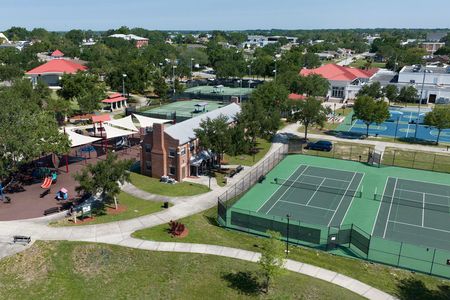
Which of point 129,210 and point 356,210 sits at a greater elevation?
point 129,210

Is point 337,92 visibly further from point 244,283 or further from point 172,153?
point 244,283

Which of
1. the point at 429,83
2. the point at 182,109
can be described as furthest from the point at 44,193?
the point at 429,83

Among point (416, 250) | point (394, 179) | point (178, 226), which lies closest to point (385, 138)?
point (394, 179)

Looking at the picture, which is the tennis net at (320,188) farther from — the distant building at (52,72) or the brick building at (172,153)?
the distant building at (52,72)

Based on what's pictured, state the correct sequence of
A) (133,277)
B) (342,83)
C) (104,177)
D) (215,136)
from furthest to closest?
1. (342,83)
2. (215,136)
3. (104,177)
4. (133,277)

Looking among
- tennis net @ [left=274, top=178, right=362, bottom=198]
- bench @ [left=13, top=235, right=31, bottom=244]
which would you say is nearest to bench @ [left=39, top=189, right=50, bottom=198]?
bench @ [left=13, top=235, right=31, bottom=244]

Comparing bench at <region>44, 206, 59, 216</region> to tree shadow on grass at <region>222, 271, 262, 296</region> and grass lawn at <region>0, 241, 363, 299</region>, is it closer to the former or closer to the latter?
grass lawn at <region>0, 241, 363, 299</region>
